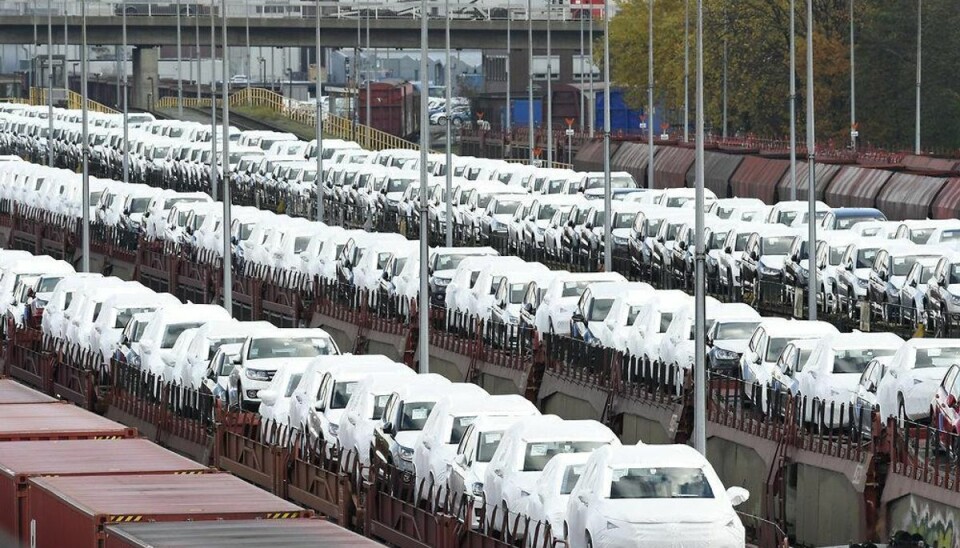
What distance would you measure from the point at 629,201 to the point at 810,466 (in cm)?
3244

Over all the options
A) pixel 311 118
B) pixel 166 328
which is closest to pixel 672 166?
pixel 311 118

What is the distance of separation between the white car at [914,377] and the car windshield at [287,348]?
9.13m

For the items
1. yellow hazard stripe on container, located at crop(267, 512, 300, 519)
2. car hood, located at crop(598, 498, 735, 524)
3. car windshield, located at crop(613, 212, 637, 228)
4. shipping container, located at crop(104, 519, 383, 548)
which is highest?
car windshield, located at crop(613, 212, 637, 228)

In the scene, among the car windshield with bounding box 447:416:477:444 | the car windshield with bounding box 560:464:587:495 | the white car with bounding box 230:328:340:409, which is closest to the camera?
the car windshield with bounding box 560:464:587:495

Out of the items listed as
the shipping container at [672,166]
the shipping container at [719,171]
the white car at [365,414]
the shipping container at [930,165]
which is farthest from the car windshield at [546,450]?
the shipping container at [672,166]

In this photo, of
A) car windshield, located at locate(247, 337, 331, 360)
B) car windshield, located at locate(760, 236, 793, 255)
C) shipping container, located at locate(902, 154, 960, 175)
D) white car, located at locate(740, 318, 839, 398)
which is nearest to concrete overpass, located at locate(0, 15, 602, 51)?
shipping container, located at locate(902, 154, 960, 175)

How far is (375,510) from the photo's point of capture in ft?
99.3

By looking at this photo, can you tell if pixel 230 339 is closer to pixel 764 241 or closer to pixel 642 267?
pixel 764 241

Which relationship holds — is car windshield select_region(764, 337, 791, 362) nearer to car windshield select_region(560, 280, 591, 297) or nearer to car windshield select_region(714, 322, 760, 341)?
car windshield select_region(714, 322, 760, 341)

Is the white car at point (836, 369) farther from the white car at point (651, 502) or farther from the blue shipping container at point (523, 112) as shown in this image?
the blue shipping container at point (523, 112)

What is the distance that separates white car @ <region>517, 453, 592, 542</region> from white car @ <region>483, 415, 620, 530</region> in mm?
336

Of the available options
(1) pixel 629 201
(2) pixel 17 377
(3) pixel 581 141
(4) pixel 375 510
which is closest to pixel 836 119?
(3) pixel 581 141

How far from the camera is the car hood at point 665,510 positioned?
77.2 ft

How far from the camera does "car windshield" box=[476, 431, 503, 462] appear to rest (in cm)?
2809
